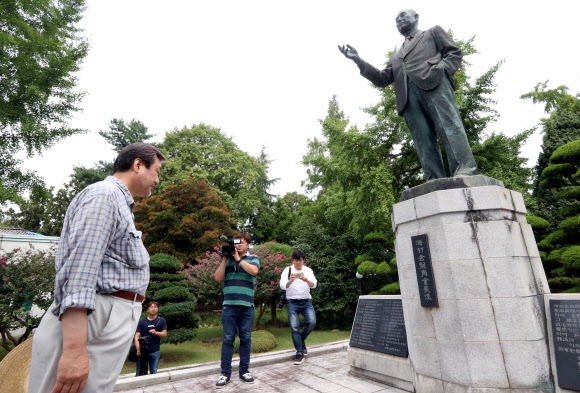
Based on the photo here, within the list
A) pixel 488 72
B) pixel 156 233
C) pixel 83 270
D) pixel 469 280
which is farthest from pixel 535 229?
pixel 156 233

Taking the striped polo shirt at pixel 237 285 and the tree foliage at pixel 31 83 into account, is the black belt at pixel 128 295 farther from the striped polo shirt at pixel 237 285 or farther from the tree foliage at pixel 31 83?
the tree foliage at pixel 31 83

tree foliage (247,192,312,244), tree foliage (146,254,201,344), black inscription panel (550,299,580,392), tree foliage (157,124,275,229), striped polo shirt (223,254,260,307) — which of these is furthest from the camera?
tree foliage (247,192,312,244)

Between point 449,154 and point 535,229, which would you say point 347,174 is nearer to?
point 535,229

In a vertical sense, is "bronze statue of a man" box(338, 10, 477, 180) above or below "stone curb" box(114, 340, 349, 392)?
above

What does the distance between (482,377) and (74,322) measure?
10.9ft

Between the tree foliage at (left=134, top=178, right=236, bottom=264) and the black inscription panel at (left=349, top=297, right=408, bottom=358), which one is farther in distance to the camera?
the tree foliage at (left=134, top=178, right=236, bottom=264)

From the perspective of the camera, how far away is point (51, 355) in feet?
4.34

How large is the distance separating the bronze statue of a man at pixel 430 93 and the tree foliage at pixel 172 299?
7.28m

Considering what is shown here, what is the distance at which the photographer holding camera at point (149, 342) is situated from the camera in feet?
16.8

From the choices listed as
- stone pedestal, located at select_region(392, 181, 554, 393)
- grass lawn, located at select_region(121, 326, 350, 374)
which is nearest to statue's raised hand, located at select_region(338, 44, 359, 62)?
stone pedestal, located at select_region(392, 181, 554, 393)

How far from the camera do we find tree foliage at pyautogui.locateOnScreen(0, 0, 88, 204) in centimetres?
848

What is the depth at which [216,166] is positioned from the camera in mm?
23484

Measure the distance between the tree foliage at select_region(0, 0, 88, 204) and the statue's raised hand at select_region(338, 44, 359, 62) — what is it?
8.05 meters

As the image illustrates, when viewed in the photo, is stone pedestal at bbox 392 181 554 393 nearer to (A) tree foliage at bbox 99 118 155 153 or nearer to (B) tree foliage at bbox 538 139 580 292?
(B) tree foliage at bbox 538 139 580 292
